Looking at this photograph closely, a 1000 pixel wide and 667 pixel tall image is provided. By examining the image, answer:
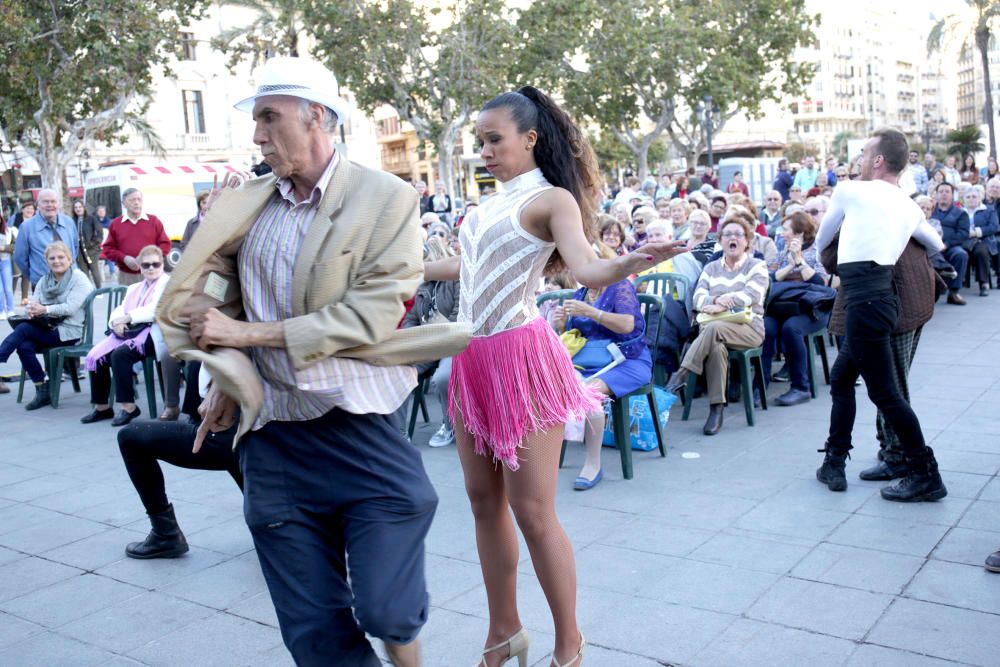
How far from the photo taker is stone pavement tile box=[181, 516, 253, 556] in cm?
473

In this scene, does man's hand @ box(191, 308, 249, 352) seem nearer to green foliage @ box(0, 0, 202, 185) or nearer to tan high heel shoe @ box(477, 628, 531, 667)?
tan high heel shoe @ box(477, 628, 531, 667)

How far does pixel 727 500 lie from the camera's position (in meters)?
5.09

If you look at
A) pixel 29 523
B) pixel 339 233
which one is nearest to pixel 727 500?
pixel 339 233

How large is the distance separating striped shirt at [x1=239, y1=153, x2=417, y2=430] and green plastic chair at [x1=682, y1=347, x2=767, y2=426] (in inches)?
186

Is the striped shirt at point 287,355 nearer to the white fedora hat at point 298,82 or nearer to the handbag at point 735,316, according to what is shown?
the white fedora hat at point 298,82

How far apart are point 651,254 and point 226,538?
3.09 m

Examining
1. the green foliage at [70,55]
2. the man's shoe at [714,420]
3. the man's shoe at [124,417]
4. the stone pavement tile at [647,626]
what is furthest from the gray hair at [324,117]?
the green foliage at [70,55]

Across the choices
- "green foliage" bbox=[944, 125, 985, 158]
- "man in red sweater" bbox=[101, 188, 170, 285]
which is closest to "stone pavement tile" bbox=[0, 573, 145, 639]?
"man in red sweater" bbox=[101, 188, 170, 285]

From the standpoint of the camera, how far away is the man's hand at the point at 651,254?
8.55 ft

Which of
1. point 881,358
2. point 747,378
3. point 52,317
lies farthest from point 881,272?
point 52,317

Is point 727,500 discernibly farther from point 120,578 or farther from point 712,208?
point 712,208

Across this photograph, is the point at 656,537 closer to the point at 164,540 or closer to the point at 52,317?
the point at 164,540

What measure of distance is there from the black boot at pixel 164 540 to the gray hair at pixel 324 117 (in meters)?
2.73

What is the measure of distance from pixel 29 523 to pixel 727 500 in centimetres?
369
